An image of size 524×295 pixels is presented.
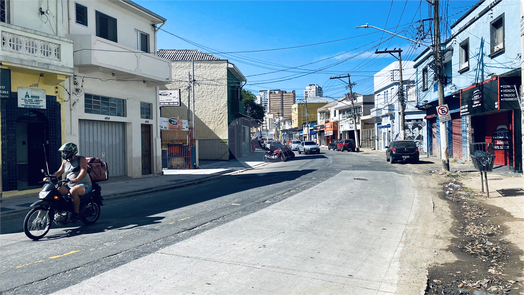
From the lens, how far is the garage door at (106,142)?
16.5 m

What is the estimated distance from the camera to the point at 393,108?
43375 millimetres

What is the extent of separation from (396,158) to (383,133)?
25.3 meters

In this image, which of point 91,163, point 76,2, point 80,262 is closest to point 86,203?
point 91,163

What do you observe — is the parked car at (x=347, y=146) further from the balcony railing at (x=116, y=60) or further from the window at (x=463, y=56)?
the balcony railing at (x=116, y=60)

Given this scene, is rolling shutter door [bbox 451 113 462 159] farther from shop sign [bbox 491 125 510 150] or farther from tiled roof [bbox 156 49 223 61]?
tiled roof [bbox 156 49 223 61]

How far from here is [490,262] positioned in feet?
18.9

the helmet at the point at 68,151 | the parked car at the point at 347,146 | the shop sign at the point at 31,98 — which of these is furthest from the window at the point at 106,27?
the parked car at the point at 347,146

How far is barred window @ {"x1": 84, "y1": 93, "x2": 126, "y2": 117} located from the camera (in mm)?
16434

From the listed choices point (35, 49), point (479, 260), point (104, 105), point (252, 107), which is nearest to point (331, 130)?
point (252, 107)

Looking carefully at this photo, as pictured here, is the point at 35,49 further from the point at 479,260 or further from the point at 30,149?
the point at 479,260

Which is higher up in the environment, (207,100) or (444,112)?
(207,100)

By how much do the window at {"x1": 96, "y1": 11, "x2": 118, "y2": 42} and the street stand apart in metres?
9.58

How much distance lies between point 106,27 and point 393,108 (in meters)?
34.3

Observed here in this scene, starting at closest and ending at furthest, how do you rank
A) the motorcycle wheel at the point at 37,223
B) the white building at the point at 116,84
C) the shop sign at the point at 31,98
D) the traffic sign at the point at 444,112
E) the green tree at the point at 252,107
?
the motorcycle wheel at the point at 37,223
the shop sign at the point at 31,98
the white building at the point at 116,84
the traffic sign at the point at 444,112
the green tree at the point at 252,107
